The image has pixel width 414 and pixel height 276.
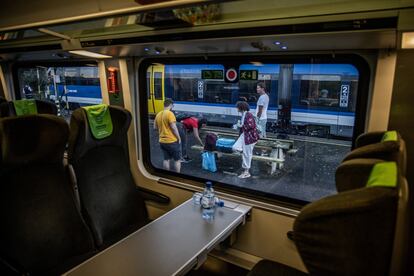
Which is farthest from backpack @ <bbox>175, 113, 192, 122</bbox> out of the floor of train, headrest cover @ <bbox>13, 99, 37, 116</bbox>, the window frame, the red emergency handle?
headrest cover @ <bbox>13, 99, 37, 116</bbox>

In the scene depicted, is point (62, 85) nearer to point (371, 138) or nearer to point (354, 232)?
point (371, 138)

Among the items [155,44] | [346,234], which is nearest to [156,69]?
Answer: [155,44]

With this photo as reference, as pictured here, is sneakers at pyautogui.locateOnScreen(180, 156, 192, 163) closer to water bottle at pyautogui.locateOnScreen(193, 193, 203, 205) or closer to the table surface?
water bottle at pyautogui.locateOnScreen(193, 193, 203, 205)

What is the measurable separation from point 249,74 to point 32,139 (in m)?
1.66

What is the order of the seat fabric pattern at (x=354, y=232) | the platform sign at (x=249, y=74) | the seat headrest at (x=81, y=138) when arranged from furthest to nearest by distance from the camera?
the platform sign at (x=249, y=74) → the seat headrest at (x=81, y=138) → the seat fabric pattern at (x=354, y=232)

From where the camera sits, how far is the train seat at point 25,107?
341 cm

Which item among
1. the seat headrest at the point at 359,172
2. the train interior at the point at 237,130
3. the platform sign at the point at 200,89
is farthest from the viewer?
the platform sign at the point at 200,89

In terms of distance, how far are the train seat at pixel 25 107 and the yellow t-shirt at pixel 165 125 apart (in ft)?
5.80

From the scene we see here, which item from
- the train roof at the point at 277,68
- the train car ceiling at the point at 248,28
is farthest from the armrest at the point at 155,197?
the train car ceiling at the point at 248,28

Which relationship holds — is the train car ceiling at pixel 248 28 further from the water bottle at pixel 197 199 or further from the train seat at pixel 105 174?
the water bottle at pixel 197 199

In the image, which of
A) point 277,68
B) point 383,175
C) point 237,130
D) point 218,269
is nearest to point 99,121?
point 237,130

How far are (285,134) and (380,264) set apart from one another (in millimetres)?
1726

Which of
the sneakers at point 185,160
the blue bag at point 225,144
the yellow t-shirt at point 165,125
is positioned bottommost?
the sneakers at point 185,160

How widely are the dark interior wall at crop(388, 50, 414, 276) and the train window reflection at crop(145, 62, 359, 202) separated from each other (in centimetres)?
30
